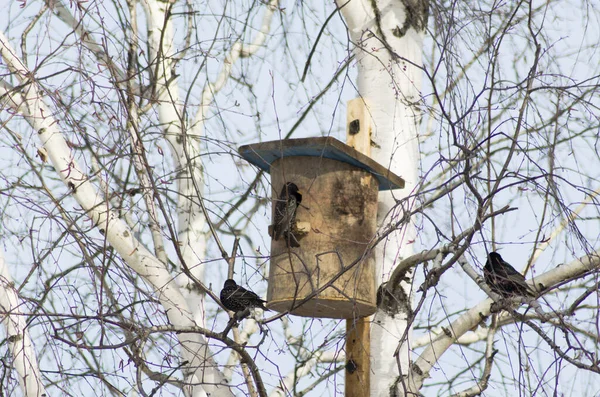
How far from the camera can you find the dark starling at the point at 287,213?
14.3ft

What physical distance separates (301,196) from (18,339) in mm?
1415

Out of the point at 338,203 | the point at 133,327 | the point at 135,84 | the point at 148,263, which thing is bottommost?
the point at 133,327

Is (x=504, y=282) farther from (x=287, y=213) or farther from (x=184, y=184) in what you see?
(x=184, y=184)

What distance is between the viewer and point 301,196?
14.8 ft

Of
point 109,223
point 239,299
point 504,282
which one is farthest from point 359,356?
point 109,223

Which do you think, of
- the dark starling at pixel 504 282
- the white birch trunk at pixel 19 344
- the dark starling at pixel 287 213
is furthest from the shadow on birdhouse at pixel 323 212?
the white birch trunk at pixel 19 344

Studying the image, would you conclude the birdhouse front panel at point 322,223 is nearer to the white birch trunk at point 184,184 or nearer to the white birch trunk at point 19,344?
the white birch trunk at point 184,184

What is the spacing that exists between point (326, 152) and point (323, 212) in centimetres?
28

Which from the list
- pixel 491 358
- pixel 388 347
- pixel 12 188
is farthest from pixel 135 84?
pixel 491 358

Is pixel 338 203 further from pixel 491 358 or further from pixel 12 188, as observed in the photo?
pixel 12 188

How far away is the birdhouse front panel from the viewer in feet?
14.4

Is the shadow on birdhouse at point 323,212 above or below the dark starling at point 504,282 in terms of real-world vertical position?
above

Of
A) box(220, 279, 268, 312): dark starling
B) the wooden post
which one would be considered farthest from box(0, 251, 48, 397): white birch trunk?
the wooden post

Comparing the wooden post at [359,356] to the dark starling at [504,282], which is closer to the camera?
the dark starling at [504,282]
